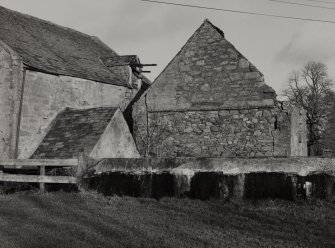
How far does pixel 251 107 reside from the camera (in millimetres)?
14992

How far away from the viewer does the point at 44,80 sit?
595 inches

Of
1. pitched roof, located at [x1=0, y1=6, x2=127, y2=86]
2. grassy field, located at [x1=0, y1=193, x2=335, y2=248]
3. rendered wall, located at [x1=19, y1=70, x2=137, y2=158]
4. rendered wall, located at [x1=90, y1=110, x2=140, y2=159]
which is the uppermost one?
pitched roof, located at [x1=0, y1=6, x2=127, y2=86]

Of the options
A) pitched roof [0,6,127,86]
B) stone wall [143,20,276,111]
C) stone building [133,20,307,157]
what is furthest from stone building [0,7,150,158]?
stone wall [143,20,276,111]

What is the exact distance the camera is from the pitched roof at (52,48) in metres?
15.4

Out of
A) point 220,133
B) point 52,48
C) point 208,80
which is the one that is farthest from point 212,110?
point 52,48

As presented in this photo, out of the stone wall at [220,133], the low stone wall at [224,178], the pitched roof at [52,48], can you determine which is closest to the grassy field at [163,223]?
the low stone wall at [224,178]

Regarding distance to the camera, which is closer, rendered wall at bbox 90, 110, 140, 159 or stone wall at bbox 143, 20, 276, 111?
rendered wall at bbox 90, 110, 140, 159

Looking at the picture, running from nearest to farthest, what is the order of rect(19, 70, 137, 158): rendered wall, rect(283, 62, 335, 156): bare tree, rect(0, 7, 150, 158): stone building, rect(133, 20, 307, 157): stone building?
rect(0, 7, 150, 158): stone building → rect(19, 70, 137, 158): rendered wall → rect(133, 20, 307, 157): stone building → rect(283, 62, 335, 156): bare tree

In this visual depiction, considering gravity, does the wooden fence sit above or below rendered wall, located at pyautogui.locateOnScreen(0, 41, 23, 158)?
below

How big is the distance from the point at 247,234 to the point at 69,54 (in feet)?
47.3

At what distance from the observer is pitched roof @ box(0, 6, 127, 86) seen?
15430 millimetres

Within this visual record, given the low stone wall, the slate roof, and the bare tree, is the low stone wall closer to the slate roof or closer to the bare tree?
the slate roof

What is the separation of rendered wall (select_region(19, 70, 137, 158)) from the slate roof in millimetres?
421

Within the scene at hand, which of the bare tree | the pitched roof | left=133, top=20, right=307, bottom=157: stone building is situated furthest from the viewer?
the bare tree
